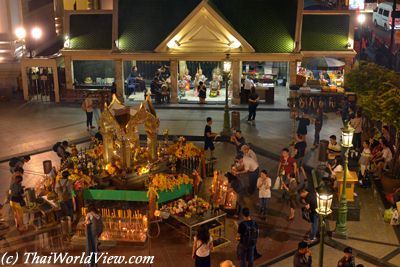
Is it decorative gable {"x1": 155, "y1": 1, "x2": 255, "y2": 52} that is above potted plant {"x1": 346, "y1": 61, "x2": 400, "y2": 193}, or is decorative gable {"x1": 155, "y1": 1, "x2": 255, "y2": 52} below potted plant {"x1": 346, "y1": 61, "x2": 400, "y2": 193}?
above

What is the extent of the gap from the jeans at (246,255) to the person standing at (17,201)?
6236 millimetres

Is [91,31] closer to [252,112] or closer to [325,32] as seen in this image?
[252,112]

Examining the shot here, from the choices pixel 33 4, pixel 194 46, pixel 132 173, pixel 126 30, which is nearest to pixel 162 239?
pixel 132 173

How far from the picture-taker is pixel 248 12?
30.4 metres

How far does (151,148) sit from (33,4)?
22.3 meters

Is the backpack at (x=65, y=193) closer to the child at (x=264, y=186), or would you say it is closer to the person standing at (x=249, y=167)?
the person standing at (x=249, y=167)

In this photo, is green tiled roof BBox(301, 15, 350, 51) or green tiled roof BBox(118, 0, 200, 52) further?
green tiled roof BBox(118, 0, 200, 52)

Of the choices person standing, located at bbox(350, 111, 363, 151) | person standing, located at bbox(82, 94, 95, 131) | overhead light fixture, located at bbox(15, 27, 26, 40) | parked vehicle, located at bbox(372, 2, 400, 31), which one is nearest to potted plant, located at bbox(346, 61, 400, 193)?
person standing, located at bbox(350, 111, 363, 151)

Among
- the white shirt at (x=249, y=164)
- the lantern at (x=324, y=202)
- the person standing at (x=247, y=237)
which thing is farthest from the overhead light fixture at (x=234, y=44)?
the lantern at (x=324, y=202)

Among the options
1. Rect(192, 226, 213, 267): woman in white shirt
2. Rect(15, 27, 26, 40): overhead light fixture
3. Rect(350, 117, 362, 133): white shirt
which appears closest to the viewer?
Rect(192, 226, 213, 267): woman in white shirt

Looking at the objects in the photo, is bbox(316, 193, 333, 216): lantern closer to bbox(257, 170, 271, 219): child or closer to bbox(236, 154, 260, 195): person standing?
bbox(257, 170, 271, 219): child

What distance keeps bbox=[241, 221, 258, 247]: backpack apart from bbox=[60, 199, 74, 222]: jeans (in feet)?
17.0

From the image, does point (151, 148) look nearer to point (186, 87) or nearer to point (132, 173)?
point (132, 173)

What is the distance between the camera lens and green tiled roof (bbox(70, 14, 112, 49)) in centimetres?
3073
